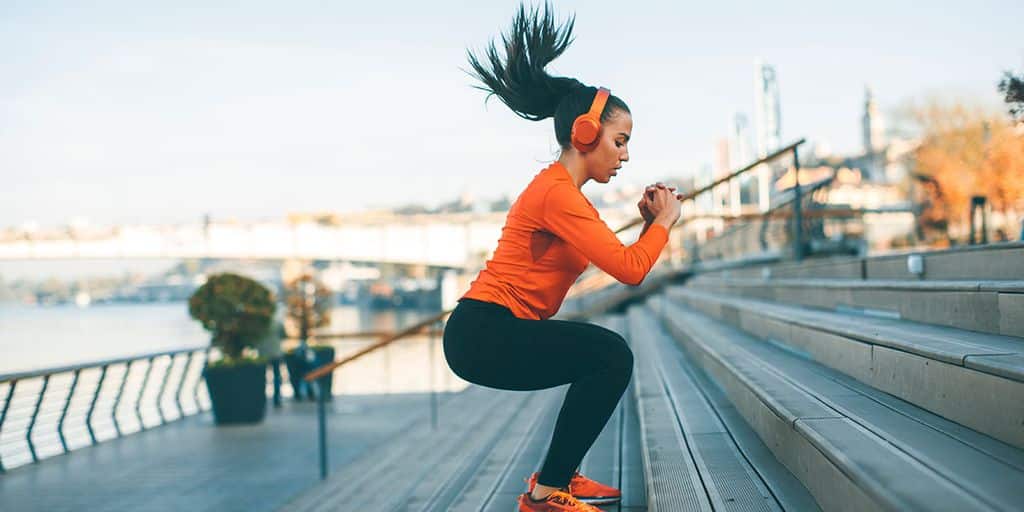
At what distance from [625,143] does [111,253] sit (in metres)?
46.7

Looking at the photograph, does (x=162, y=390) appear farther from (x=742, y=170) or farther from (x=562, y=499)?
(x=562, y=499)

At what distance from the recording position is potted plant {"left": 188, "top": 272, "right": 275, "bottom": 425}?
8.02 meters

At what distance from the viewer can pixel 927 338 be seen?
251 centimetres

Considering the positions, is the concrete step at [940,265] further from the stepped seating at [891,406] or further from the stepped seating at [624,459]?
the stepped seating at [624,459]

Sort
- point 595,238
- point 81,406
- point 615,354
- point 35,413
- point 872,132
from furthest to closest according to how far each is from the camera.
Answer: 1. point 872,132
2. point 81,406
3. point 35,413
4. point 615,354
5. point 595,238

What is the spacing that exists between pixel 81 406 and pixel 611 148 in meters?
7.05

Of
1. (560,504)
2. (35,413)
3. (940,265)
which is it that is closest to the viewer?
(560,504)

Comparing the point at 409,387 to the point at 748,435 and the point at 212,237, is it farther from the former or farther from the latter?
A: the point at 212,237

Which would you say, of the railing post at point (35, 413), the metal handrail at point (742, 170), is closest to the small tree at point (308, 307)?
the railing post at point (35, 413)

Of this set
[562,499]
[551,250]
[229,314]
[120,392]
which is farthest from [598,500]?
[120,392]

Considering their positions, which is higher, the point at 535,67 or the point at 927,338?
the point at 535,67

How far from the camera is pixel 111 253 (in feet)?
143

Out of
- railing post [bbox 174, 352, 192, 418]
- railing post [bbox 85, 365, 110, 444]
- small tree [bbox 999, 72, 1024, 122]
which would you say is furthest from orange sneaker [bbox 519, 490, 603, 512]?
railing post [bbox 174, 352, 192, 418]

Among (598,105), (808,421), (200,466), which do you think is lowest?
(200,466)
